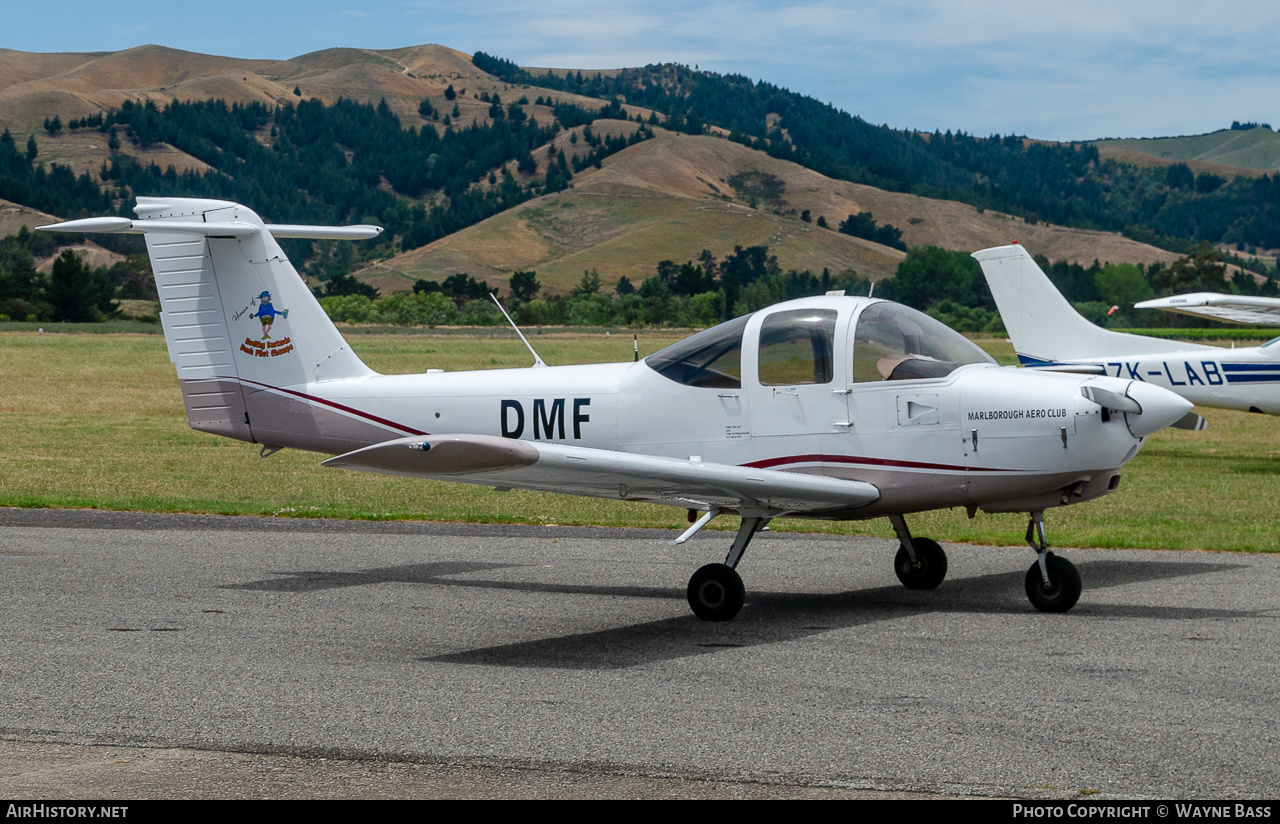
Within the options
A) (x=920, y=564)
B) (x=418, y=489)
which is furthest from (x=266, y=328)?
(x=418, y=489)

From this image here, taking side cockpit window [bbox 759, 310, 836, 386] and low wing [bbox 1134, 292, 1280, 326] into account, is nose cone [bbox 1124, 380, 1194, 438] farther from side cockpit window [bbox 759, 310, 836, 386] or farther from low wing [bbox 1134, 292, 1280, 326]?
low wing [bbox 1134, 292, 1280, 326]

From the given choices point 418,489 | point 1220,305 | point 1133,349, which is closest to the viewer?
point 418,489

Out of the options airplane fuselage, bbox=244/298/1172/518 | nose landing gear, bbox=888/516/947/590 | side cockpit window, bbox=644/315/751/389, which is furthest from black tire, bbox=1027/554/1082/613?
side cockpit window, bbox=644/315/751/389

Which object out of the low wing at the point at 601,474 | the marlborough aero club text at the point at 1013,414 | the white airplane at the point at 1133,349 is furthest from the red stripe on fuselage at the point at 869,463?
the white airplane at the point at 1133,349

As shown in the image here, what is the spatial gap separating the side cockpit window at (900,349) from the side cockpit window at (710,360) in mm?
879

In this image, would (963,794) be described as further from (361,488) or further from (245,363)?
(361,488)

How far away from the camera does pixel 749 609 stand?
31.5ft

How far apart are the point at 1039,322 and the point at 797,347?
1511 centimetres

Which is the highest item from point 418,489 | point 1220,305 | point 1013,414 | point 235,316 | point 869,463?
point 235,316

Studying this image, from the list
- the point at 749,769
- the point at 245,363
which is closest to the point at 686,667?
the point at 749,769

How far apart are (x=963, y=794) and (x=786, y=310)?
4871 mm

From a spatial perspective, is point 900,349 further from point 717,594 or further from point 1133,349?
point 1133,349

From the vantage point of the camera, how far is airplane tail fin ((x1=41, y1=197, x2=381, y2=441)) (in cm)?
1123

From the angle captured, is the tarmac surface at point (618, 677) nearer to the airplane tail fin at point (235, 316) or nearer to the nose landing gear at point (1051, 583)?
the nose landing gear at point (1051, 583)
